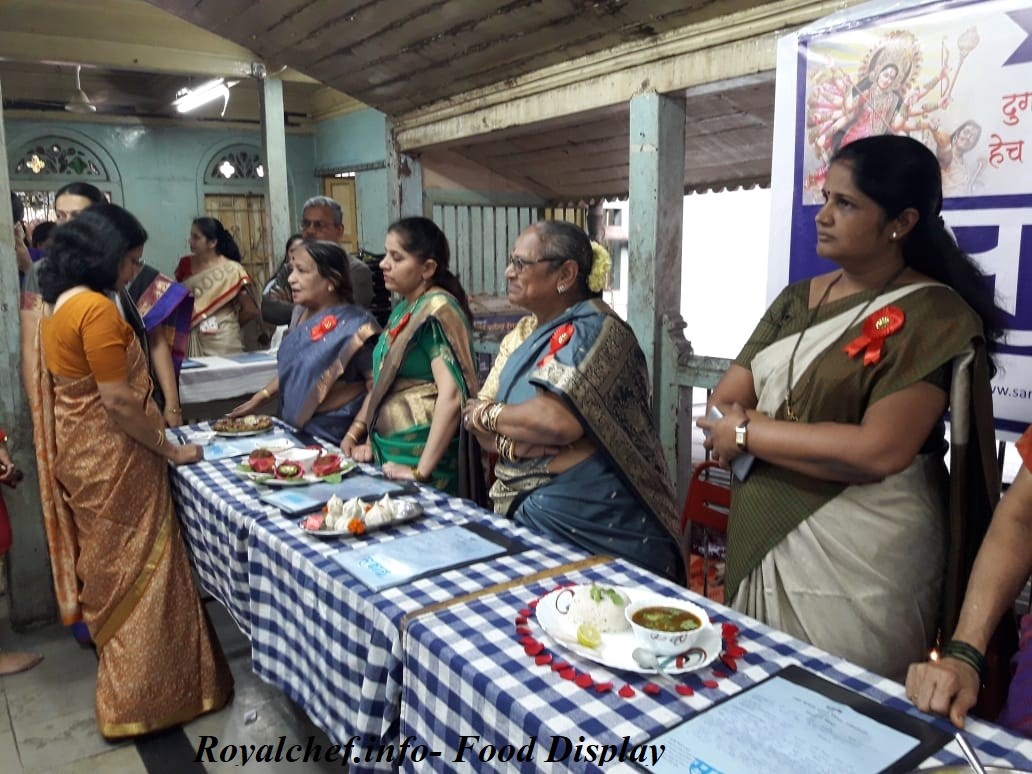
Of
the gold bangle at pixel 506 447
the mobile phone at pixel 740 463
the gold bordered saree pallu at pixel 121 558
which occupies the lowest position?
the gold bordered saree pallu at pixel 121 558

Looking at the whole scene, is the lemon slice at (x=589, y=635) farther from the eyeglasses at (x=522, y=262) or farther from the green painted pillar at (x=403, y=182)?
the green painted pillar at (x=403, y=182)

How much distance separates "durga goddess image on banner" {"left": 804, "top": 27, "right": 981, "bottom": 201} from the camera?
1.93 metres

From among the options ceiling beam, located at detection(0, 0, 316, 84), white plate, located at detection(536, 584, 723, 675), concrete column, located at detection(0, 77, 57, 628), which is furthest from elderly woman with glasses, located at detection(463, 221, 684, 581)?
ceiling beam, located at detection(0, 0, 316, 84)

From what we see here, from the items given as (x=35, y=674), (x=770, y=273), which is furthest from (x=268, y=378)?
(x=770, y=273)

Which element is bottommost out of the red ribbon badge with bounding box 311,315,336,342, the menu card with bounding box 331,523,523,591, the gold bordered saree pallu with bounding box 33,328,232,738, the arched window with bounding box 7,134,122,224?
the gold bordered saree pallu with bounding box 33,328,232,738

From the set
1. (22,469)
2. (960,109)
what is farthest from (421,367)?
(22,469)

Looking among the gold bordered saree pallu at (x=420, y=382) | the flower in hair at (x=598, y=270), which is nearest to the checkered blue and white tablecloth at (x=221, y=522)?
the gold bordered saree pallu at (x=420, y=382)

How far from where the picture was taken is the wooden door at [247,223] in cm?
1010

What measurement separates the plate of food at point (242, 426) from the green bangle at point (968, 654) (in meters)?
2.31

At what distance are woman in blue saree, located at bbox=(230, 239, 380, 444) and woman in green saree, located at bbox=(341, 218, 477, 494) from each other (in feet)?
0.63

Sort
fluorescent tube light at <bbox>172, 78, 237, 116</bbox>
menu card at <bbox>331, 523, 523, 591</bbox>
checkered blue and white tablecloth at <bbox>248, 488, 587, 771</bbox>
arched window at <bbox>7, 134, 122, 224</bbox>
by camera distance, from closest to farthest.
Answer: checkered blue and white tablecloth at <bbox>248, 488, 587, 771</bbox>, menu card at <bbox>331, 523, 523, 591</bbox>, fluorescent tube light at <bbox>172, 78, 237, 116</bbox>, arched window at <bbox>7, 134, 122, 224</bbox>

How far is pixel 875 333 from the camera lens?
150cm

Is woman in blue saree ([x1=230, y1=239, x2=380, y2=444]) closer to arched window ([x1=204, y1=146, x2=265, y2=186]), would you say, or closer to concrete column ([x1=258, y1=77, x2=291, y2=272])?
concrete column ([x1=258, y1=77, x2=291, y2=272])

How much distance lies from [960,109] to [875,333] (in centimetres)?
82
